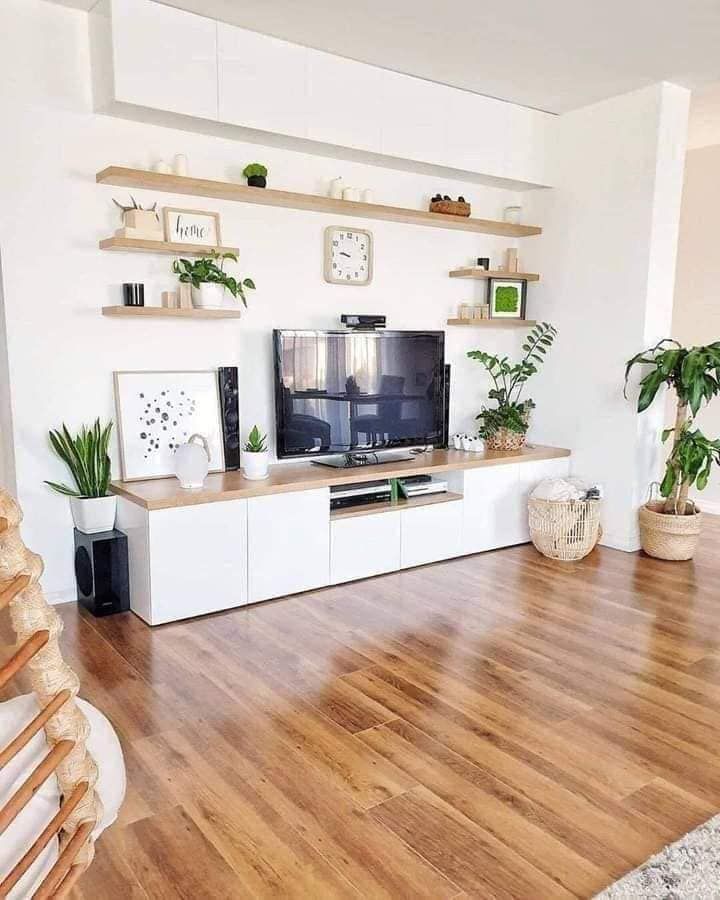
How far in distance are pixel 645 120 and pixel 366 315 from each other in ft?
6.17

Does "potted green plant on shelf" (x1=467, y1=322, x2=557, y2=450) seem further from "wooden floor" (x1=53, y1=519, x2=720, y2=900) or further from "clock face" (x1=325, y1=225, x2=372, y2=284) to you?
"wooden floor" (x1=53, y1=519, x2=720, y2=900)

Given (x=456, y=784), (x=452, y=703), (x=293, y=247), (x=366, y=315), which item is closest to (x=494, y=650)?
(x=452, y=703)

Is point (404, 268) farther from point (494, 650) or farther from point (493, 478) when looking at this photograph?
point (494, 650)

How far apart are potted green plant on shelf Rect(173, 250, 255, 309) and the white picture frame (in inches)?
3.4

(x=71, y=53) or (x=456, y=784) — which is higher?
(x=71, y=53)

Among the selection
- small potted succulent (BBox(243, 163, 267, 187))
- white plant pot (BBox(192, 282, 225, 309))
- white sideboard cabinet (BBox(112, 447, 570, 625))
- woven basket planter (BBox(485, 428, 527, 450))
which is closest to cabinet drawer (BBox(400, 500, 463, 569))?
white sideboard cabinet (BBox(112, 447, 570, 625))

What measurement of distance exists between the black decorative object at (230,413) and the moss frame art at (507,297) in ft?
6.02

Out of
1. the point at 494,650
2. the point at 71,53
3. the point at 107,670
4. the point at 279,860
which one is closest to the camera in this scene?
the point at 279,860

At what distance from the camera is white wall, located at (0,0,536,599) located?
10.3 ft

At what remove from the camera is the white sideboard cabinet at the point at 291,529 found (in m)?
3.15

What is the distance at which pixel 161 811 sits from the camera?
1.92 meters

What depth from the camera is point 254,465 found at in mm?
3492

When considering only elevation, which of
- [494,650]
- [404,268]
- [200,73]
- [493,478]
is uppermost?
[200,73]

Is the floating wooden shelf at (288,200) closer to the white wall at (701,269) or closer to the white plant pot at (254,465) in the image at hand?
the white plant pot at (254,465)
